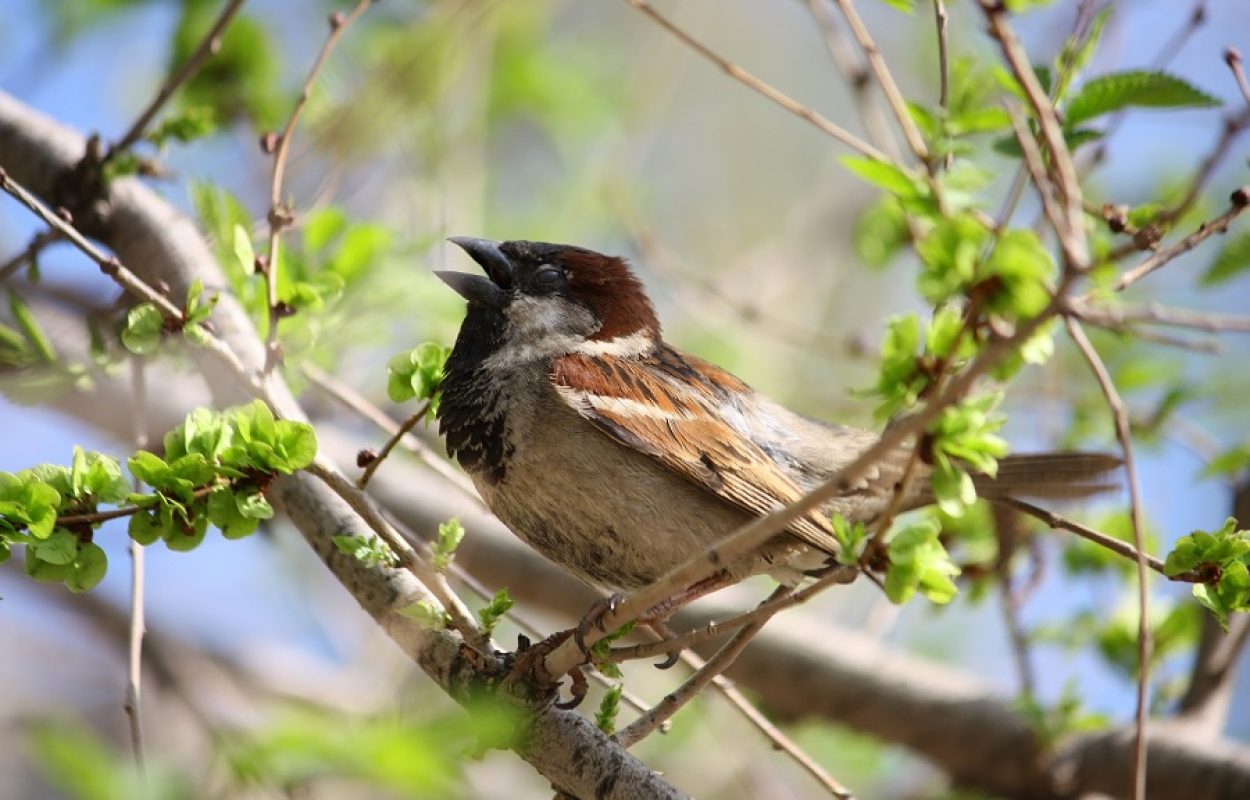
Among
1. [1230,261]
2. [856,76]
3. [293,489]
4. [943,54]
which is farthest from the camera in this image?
[856,76]

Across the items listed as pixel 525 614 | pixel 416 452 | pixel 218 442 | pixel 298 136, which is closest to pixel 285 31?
pixel 298 136

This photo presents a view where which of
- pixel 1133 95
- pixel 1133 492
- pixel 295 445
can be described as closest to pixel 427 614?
pixel 295 445

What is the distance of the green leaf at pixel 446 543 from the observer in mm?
2307

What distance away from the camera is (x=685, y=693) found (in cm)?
261

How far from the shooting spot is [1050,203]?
162cm

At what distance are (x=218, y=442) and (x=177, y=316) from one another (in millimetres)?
354

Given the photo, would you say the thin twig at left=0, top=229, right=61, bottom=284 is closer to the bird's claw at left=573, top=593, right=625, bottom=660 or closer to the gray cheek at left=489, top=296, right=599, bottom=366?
the gray cheek at left=489, top=296, right=599, bottom=366

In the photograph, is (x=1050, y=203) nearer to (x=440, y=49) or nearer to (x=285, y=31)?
(x=440, y=49)

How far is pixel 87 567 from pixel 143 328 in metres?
0.50

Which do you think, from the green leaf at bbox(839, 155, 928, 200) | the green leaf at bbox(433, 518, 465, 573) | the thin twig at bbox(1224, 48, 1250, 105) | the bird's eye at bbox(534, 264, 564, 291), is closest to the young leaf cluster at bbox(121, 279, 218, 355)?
the green leaf at bbox(433, 518, 465, 573)

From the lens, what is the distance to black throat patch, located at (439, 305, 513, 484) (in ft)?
10.4

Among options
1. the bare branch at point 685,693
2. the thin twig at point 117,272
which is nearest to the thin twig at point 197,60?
the thin twig at point 117,272

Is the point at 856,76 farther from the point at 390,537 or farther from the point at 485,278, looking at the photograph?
the point at 390,537

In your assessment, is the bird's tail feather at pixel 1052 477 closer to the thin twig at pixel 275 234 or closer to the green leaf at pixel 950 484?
the green leaf at pixel 950 484
